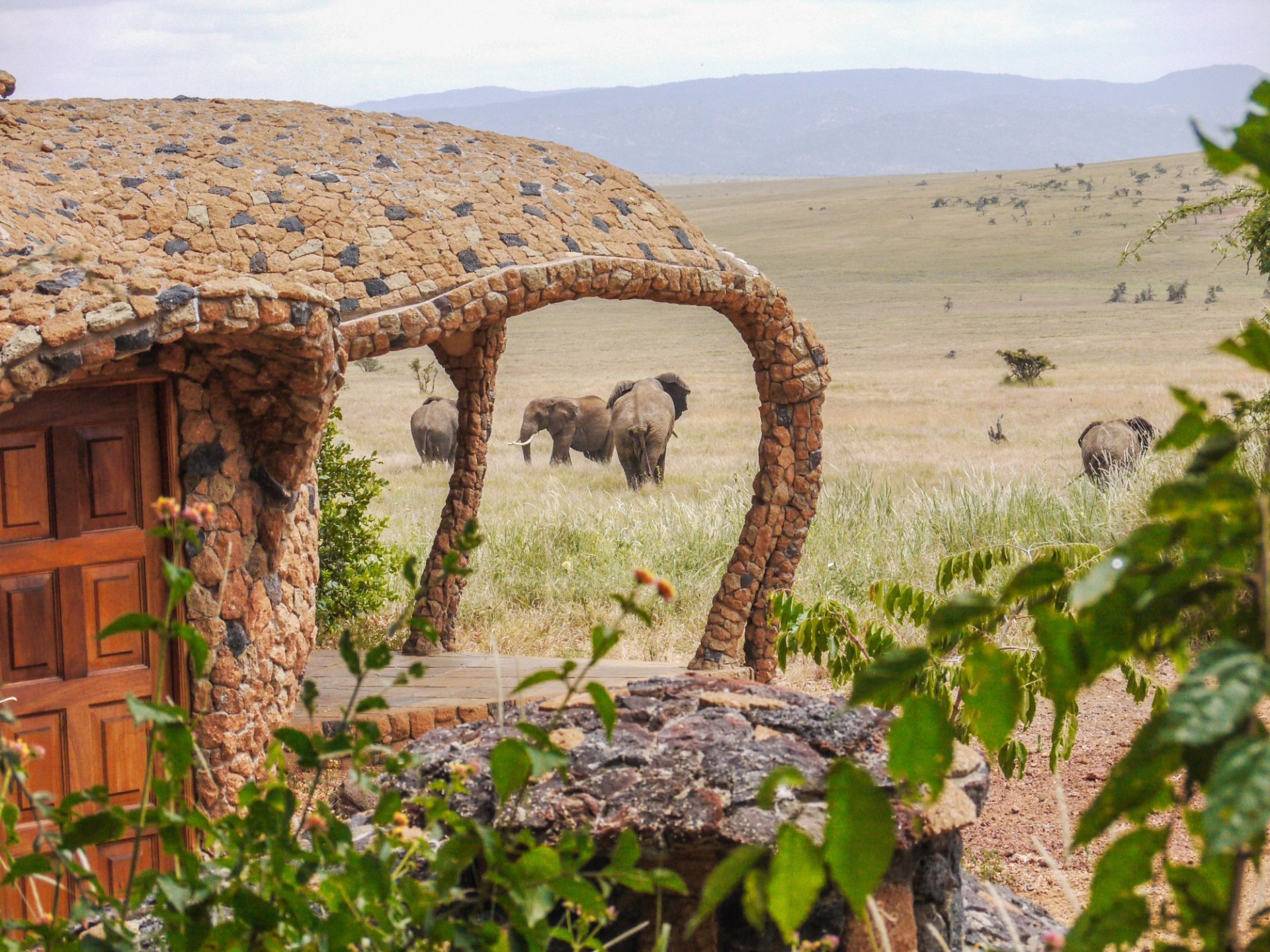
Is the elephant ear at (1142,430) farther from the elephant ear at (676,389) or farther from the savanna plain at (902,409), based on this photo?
the elephant ear at (676,389)

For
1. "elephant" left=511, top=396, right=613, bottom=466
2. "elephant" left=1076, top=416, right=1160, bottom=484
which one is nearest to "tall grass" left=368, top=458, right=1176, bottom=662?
"elephant" left=1076, top=416, right=1160, bottom=484

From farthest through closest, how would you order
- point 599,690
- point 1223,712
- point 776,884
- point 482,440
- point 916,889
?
point 482,440
point 916,889
point 599,690
point 776,884
point 1223,712

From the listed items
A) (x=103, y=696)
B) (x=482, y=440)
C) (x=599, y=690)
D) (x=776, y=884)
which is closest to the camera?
(x=776, y=884)

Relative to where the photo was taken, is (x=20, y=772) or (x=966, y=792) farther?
(x=966, y=792)

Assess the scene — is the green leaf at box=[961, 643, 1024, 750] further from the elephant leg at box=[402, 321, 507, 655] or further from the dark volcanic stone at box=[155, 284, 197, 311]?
the elephant leg at box=[402, 321, 507, 655]

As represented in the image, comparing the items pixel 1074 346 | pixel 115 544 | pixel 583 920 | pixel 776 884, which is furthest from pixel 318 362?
pixel 1074 346

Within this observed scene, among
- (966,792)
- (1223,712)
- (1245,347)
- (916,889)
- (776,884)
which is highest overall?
(1245,347)

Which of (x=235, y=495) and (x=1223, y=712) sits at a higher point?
(x=1223, y=712)

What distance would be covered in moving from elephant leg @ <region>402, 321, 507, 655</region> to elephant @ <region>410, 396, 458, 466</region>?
13.7 meters

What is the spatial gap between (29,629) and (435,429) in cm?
1796

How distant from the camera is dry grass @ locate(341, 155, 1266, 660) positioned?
38.7 ft

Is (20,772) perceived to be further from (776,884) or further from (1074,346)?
(1074,346)

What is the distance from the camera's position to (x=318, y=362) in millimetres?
5062

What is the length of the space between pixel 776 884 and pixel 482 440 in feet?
25.1
